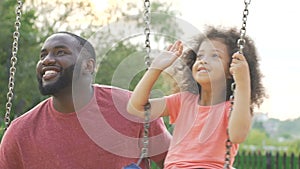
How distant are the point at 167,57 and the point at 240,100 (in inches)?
13.8

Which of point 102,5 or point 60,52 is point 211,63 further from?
point 102,5

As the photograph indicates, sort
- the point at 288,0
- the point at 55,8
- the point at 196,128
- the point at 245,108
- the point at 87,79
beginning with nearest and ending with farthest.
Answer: the point at 245,108
the point at 196,128
the point at 87,79
the point at 288,0
the point at 55,8

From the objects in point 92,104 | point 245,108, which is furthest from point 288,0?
point 245,108

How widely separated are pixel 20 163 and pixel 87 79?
1.69 feet

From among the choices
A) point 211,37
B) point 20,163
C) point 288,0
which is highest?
point 288,0

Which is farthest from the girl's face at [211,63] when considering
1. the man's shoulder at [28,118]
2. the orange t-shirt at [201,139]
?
the man's shoulder at [28,118]

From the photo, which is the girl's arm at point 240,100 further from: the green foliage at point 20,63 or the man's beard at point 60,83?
the green foliage at point 20,63

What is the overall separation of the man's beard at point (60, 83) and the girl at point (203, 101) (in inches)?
17.1

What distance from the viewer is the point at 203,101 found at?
8.40 feet

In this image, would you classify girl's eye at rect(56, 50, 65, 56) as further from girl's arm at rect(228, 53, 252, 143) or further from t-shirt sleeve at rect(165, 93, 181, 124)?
girl's arm at rect(228, 53, 252, 143)

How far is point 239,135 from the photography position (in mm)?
2326

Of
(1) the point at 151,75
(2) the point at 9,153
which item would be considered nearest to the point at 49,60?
(2) the point at 9,153

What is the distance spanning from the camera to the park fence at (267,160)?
23.6 ft

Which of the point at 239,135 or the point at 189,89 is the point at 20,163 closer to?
the point at 189,89
